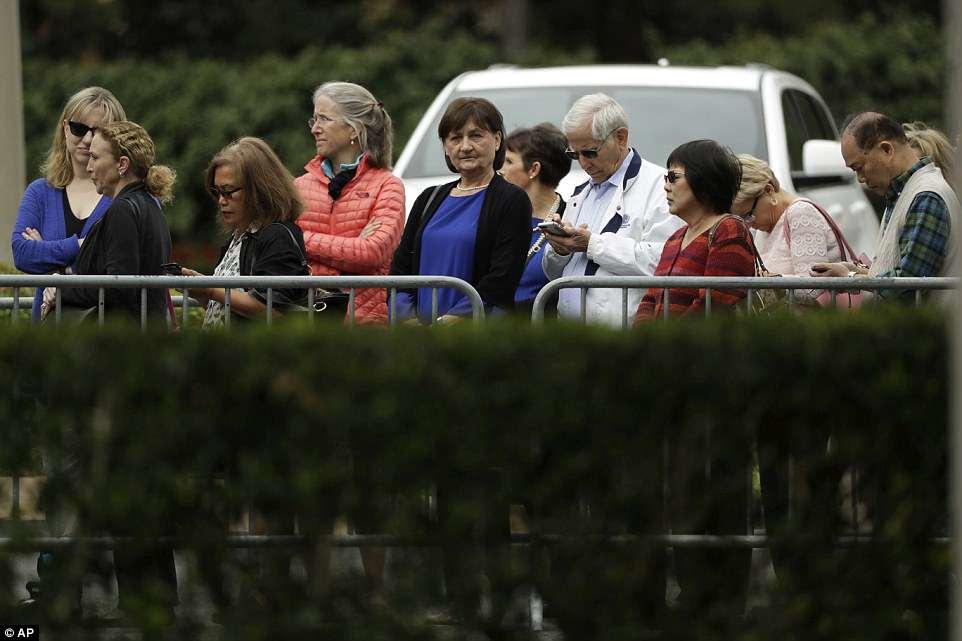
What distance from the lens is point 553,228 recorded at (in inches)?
279

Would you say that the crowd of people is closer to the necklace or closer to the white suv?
the necklace

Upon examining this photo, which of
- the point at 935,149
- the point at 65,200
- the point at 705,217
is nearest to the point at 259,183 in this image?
the point at 65,200

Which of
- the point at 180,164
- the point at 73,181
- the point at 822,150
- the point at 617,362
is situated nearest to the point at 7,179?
the point at 73,181

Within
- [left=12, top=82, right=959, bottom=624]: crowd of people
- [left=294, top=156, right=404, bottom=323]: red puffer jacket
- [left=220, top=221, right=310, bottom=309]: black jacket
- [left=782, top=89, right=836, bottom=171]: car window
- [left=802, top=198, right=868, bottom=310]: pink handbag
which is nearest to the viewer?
[left=802, top=198, right=868, bottom=310]: pink handbag

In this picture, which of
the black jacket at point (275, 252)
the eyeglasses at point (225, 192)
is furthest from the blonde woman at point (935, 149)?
the eyeglasses at point (225, 192)

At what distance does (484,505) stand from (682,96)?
5.96 meters

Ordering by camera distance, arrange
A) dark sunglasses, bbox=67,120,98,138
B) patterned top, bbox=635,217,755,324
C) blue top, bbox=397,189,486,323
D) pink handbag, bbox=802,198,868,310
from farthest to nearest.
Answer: dark sunglasses, bbox=67,120,98,138, blue top, bbox=397,189,486,323, patterned top, bbox=635,217,755,324, pink handbag, bbox=802,198,868,310

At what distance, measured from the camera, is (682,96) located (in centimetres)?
1013

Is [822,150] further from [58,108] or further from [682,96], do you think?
[58,108]

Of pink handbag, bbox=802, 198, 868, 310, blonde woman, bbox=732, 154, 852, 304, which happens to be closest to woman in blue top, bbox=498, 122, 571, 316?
blonde woman, bbox=732, 154, 852, 304

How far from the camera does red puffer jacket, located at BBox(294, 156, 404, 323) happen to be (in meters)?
7.36

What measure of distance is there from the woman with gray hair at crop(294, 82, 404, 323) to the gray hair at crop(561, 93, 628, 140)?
30.8 inches

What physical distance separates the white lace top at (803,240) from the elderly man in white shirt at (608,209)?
0.51 m

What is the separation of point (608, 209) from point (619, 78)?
310 cm
